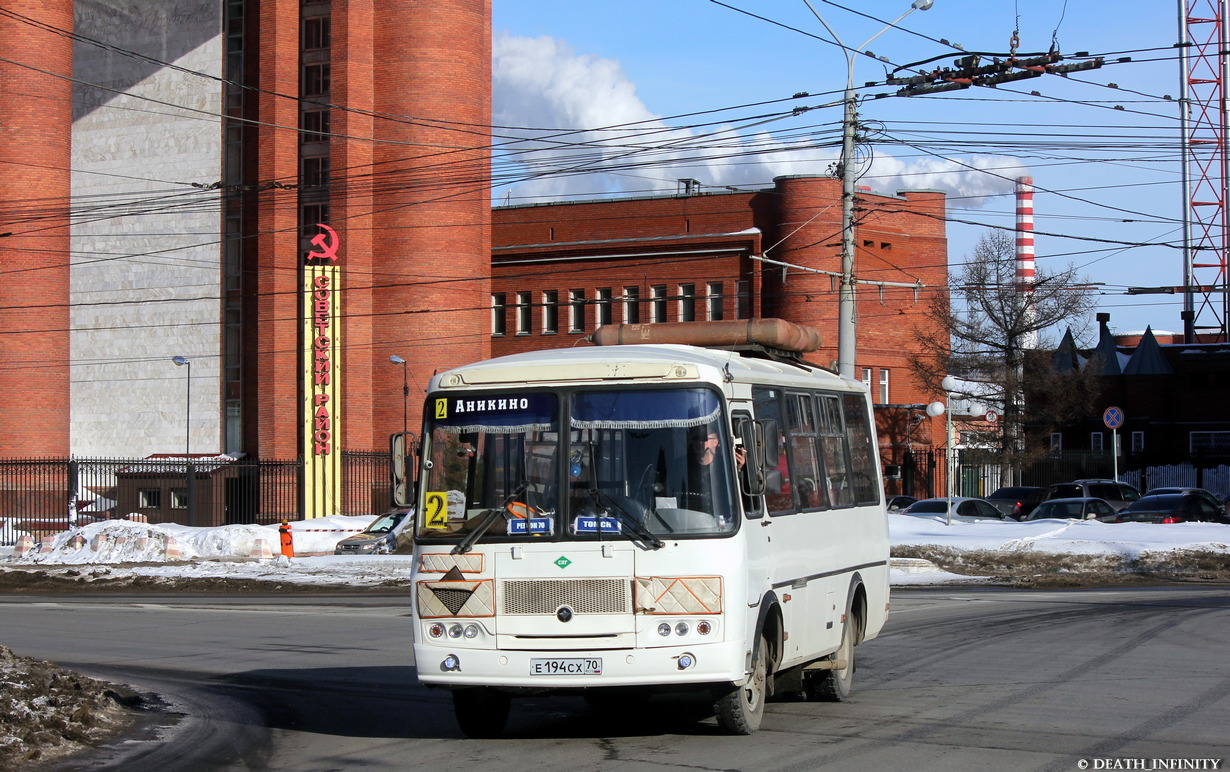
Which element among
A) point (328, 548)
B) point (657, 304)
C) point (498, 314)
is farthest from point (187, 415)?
point (657, 304)

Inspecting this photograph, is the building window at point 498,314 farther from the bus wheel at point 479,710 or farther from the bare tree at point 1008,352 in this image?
the bus wheel at point 479,710

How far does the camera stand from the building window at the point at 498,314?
6550 centimetres

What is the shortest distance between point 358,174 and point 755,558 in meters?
44.4

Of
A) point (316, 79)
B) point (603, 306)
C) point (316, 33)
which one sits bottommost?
point (603, 306)

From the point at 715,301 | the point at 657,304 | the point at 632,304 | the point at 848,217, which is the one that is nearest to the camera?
the point at 848,217

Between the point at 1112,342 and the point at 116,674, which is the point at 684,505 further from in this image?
the point at 1112,342

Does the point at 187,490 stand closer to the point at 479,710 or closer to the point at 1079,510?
the point at 1079,510

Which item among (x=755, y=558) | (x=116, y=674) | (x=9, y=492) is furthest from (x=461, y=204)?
(x=755, y=558)

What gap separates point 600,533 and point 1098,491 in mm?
37050

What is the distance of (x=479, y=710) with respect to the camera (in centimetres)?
942

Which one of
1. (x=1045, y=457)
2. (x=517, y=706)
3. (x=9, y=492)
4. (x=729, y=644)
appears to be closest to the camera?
(x=729, y=644)

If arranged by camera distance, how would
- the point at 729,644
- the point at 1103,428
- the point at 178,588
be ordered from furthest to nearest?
the point at 1103,428, the point at 178,588, the point at 729,644

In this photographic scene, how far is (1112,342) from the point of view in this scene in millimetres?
70000

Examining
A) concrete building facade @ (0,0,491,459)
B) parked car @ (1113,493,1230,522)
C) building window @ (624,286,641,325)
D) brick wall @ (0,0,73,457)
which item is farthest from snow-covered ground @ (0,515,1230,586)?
building window @ (624,286,641,325)
